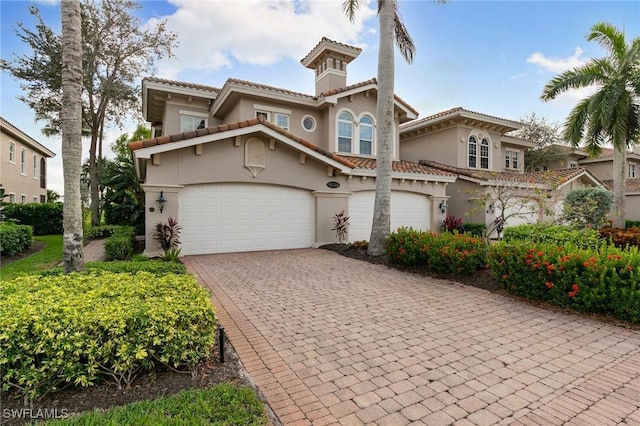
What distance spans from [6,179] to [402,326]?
25426 millimetres

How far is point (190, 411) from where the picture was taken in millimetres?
2709

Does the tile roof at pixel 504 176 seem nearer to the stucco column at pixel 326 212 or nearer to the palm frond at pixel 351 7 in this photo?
the stucco column at pixel 326 212

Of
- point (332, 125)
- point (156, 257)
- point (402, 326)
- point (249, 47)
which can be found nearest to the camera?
point (402, 326)

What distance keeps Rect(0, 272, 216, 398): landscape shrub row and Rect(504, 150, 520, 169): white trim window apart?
2409 cm

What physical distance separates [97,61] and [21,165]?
1103 cm

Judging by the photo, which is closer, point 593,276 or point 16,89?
point 593,276

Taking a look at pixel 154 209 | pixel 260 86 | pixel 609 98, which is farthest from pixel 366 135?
pixel 609 98

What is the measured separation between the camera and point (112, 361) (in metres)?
3.14

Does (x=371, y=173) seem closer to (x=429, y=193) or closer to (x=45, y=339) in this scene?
(x=429, y=193)

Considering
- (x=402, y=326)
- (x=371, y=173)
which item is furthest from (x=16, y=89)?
(x=402, y=326)

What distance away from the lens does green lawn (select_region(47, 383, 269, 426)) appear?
2.56 metres

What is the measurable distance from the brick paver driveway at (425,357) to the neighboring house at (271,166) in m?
4.87

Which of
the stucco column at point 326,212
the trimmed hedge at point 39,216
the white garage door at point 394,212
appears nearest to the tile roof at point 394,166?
the white garage door at point 394,212

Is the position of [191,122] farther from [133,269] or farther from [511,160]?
[511,160]
